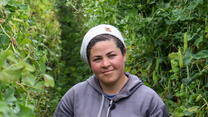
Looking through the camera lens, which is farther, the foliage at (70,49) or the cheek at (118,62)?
the foliage at (70,49)

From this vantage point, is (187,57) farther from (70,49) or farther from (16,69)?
(70,49)

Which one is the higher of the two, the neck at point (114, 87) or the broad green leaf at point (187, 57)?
the broad green leaf at point (187, 57)

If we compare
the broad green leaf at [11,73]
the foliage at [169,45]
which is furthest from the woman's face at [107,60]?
the broad green leaf at [11,73]

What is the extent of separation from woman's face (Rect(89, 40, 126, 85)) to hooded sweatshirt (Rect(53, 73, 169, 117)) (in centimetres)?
10

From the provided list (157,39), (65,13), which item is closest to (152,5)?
(157,39)

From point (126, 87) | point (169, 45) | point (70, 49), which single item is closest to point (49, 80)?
point (126, 87)

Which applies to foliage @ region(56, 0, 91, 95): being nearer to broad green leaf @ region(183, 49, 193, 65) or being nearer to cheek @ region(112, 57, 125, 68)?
broad green leaf @ region(183, 49, 193, 65)

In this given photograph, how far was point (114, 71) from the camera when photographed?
1.45 metres

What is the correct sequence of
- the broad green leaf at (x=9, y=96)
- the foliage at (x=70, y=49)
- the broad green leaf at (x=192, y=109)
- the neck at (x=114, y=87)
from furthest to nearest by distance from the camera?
the foliage at (x=70, y=49) < the broad green leaf at (x=192, y=109) < the neck at (x=114, y=87) < the broad green leaf at (x=9, y=96)

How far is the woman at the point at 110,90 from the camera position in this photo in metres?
1.44

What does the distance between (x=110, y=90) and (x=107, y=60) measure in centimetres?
19

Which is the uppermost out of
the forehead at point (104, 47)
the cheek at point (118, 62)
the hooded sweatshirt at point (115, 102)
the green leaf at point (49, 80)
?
the forehead at point (104, 47)

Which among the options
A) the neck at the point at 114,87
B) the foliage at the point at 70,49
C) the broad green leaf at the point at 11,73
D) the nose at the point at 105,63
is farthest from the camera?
the foliage at the point at 70,49

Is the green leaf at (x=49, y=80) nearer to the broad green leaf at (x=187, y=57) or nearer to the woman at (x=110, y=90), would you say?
the woman at (x=110, y=90)
